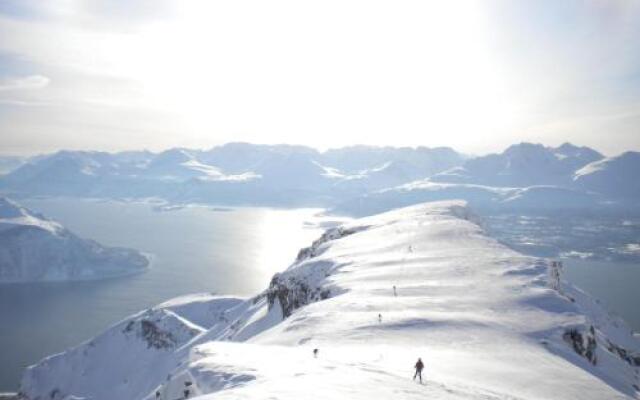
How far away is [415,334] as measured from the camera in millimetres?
42438

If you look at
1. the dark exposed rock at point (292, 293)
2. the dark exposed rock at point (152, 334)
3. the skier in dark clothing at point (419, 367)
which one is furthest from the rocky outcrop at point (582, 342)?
the dark exposed rock at point (152, 334)

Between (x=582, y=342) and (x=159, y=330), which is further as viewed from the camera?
(x=159, y=330)

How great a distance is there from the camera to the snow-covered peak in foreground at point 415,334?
28.2 meters

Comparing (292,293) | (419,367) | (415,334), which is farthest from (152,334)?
(419,367)

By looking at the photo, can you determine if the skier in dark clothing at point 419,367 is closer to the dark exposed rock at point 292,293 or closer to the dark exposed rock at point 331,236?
the dark exposed rock at point 292,293

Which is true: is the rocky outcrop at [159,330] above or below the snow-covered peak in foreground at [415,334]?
below

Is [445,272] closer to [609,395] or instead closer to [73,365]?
[609,395]

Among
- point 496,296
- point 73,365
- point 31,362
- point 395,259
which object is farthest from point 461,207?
point 31,362

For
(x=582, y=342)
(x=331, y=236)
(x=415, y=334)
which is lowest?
(x=582, y=342)

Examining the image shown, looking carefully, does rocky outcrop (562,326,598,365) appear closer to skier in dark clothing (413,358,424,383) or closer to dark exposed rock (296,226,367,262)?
skier in dark clothing (413,358,424,383)

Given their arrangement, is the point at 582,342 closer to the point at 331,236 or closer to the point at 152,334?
the point at 331,236

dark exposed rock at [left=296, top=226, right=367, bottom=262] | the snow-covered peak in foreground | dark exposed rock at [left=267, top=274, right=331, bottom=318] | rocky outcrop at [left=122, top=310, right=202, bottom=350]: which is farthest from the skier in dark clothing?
rocky outcrop at [left=122, top=310, right=202, bottom=350]

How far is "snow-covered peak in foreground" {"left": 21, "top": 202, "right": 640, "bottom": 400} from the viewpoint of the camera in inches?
1109

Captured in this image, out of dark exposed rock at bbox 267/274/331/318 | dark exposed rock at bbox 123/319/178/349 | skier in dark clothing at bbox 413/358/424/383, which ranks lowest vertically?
dark exposed rock at bbox 123/319/178/349
